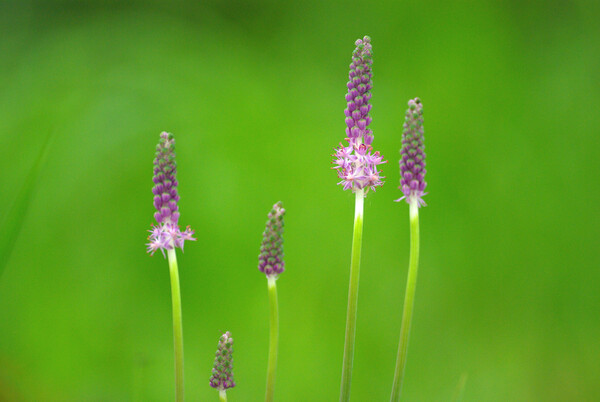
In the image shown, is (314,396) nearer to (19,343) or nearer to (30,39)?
(19,343)

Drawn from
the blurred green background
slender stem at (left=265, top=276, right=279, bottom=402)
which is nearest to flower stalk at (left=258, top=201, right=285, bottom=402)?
slender stem at (left=265, top=276, right=279, bottom=402)

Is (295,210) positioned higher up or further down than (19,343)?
higher up

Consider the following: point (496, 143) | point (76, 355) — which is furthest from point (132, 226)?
point (496, 143)

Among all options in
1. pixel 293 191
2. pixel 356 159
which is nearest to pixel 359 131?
pixel 356 159

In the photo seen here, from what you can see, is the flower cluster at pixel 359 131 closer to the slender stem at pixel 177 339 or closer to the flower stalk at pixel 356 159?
the flower stalk at pixel 356 159

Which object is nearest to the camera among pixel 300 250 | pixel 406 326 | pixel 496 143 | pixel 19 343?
pixel 406 326

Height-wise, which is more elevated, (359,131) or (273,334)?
(359,131)

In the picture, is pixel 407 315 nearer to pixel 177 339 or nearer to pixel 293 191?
pixel 177 339
